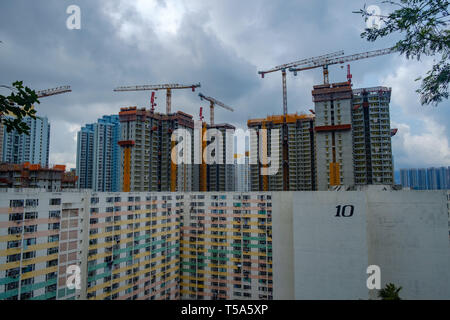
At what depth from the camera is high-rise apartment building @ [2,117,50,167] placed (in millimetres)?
64506

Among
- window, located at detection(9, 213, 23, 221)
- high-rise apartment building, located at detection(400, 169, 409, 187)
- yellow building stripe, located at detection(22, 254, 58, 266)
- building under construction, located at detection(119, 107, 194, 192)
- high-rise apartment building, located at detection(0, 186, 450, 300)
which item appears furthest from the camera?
high-rise apartment building, located at detection(400, 169, 409, 187)

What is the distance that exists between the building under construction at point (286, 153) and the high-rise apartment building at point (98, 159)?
4493cm


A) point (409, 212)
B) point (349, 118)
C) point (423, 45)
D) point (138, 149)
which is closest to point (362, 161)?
point (349, 118)

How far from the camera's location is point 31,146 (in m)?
68.4

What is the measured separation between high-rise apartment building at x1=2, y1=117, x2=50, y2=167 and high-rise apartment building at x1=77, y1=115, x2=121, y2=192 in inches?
464

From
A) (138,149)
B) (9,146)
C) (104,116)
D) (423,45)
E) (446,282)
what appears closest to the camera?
(423,45)

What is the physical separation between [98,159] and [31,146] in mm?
17794

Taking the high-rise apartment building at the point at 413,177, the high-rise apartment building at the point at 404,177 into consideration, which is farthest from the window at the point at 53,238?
the high-rise apartment building at the point at 404,177

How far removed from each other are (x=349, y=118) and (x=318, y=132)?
A: 6084mm

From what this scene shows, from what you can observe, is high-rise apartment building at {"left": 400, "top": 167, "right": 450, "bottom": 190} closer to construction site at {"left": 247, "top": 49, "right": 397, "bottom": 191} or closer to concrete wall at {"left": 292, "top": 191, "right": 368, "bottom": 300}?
construction site at {"left": 247, "top": 49, "right": 397, "bottom": 191}

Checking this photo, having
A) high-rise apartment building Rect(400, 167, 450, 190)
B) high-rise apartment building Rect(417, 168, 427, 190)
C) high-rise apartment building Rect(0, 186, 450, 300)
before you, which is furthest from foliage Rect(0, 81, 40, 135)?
high-rise apartment building Rect(417, 168, 427, 190)

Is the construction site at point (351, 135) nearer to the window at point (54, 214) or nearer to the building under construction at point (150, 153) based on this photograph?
the building under construction at point (150, 153)
